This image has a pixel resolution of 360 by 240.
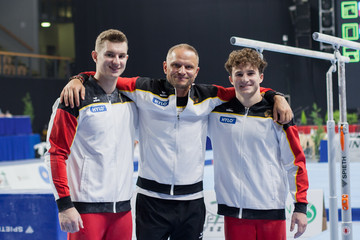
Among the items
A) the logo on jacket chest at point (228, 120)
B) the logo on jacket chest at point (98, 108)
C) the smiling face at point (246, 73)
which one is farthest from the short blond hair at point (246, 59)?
the logo on jacket chest at point (98, 108)

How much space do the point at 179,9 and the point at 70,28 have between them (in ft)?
20.5

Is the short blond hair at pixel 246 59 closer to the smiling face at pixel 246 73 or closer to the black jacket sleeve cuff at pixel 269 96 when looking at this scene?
the smiling face at pixel 246 73

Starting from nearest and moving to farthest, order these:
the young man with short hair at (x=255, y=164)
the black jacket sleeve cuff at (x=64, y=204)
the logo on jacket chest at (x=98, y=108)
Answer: the black jacket sleeve cuff at (x=64, y=204), the logo on jacket chest at (x=98, y=108), the young man with short hair at (x=255, y=164)

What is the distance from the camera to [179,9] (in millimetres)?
16953

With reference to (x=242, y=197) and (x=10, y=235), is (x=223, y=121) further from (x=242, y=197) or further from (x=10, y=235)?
(x=10, y=235)

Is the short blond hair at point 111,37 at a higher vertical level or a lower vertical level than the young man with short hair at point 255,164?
higher

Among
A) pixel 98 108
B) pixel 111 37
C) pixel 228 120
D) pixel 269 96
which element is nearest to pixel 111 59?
pixel 111 37

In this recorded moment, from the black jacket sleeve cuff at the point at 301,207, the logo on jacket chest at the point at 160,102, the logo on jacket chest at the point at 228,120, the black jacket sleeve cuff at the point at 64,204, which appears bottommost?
the black jacket sleeve cuff at the point at 301,207

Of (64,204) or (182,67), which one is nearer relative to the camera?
(64,204)

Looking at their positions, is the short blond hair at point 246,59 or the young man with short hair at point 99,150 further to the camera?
the short blond hair at point 246,59

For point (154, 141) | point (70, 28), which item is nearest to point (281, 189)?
point (154, 141)

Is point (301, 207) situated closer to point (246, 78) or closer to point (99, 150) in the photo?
point (246, 78)

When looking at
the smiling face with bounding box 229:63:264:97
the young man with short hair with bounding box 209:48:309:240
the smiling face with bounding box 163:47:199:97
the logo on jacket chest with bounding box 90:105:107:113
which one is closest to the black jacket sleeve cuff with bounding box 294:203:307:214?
the young man with short hair with bounding box 209:48:309:240

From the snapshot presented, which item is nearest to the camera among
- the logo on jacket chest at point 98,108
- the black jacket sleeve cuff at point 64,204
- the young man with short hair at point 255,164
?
the black jacket sleeve cuff at point 64,204
